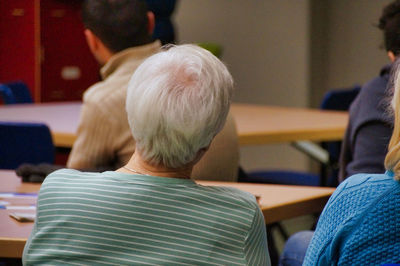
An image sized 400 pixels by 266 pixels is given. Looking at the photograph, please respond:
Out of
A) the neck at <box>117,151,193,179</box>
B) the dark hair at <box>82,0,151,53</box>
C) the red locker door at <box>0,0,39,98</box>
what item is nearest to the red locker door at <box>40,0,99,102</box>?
the red locker door at <box>0,0,39,98</box>

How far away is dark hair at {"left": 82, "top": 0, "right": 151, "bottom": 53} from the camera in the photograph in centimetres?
331

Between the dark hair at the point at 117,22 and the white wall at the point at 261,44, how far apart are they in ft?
13.6

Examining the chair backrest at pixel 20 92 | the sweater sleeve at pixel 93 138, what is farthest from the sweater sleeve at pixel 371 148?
the chair backrest at pixel 20 92

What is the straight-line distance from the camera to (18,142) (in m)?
A: 3.60

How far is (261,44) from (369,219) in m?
5.91

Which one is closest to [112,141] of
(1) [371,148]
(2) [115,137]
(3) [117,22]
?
(2) [115,137]

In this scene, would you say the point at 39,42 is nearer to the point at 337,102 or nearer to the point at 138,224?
the point at 337,102

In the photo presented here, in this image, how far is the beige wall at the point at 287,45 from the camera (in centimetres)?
734

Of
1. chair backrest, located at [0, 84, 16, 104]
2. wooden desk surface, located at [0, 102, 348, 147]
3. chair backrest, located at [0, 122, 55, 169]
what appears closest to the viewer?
chair backrest, located at [0, 122, 55, 169]

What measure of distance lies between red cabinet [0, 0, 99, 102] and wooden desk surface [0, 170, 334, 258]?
14.4 feet

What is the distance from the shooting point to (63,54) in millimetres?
7367

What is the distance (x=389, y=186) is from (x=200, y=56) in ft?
1.61

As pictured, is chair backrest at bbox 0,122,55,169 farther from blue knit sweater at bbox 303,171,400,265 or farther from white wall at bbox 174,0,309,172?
white wall at bbox 174,0,309,172

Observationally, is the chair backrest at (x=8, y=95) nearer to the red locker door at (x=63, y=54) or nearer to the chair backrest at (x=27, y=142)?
the red locker door at (x=63, y=54)
